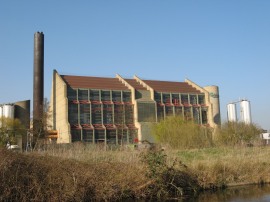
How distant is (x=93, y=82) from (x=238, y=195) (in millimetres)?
75133

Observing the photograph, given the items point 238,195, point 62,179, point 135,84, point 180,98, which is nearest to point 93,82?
point 135,84

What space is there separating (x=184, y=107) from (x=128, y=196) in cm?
8124

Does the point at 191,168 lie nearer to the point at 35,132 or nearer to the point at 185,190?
the point at 185,190

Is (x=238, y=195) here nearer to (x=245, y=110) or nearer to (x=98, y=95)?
(x=98, y=95)

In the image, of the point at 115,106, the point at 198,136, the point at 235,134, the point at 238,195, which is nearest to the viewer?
the point at 238,195

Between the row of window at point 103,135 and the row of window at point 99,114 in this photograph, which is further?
the row of window at point 99,114

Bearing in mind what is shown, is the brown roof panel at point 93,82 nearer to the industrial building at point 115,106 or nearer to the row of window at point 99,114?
the industrial building at point 115,106

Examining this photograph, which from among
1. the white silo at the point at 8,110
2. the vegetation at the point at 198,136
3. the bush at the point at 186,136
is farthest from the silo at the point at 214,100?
the bush at the point at 186,136

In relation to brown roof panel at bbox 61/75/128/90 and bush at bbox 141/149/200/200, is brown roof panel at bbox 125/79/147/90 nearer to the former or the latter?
brown roof panel at bbox 61/75/128/90

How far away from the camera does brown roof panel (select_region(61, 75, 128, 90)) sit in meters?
85.6

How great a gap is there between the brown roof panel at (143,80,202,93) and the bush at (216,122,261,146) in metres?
52.7

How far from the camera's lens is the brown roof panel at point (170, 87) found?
95625 mm

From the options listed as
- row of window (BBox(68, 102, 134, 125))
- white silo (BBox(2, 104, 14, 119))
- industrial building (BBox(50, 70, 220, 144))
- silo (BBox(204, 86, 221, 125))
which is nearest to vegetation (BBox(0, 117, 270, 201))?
industrial building (BBox(50, 70, 220, 144))

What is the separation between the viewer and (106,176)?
1384 cm
